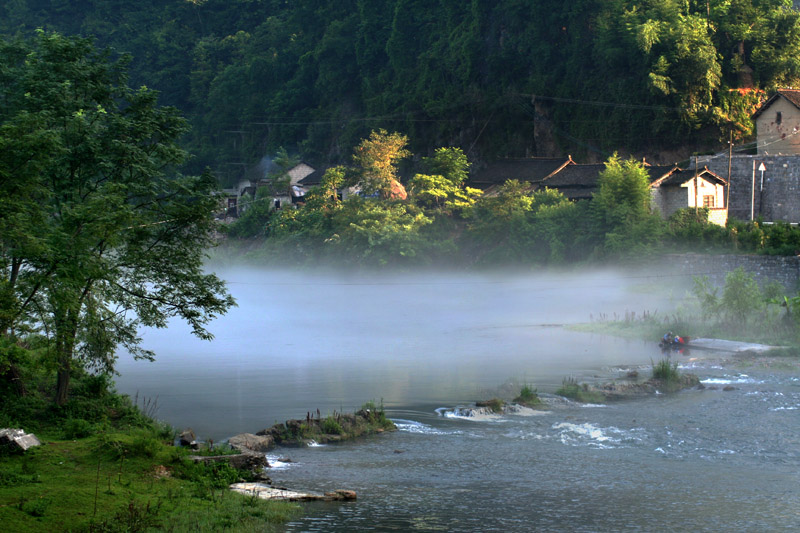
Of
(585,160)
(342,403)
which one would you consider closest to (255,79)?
(585,160)

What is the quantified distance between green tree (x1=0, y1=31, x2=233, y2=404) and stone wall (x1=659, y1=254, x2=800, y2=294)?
2720 centimetres

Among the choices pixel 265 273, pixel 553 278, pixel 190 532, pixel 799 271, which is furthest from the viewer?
pixel 265 273

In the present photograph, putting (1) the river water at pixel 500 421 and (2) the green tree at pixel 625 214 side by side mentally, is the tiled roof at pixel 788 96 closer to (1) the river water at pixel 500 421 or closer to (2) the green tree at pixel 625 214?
(2) the green tree at pixel 625 214

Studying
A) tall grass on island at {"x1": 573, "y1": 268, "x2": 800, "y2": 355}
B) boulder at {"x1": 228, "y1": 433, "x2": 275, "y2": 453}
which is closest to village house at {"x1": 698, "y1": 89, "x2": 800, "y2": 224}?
tall grass on island at {"x1": 573, "y1": 268, "x2": 800, "y2": 355}

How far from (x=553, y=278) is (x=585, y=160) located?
1810 cm

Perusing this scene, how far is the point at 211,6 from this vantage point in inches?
4269

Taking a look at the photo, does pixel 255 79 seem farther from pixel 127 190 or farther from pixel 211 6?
pixel 127 190

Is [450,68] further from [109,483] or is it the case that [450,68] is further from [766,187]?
[109,483]

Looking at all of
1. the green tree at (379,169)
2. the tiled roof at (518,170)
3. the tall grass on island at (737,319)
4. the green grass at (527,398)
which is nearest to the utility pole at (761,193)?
the tiled roof at (518,170)

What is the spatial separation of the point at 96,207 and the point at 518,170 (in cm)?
4610

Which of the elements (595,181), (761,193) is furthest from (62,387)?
(761,193)

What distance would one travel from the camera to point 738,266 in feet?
133

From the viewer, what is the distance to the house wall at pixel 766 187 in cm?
5116

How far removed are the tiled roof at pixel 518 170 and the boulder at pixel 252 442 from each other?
136 feet
